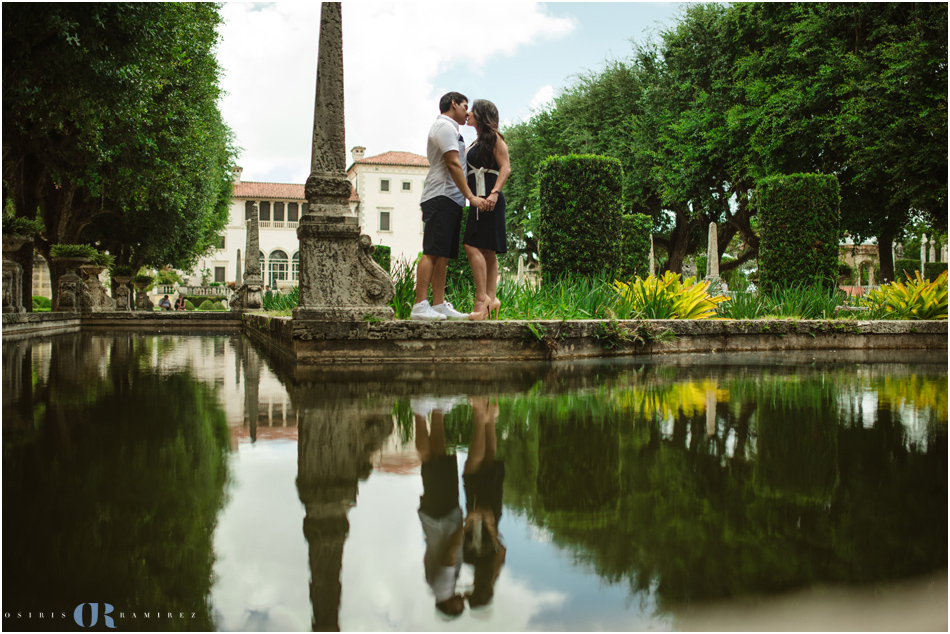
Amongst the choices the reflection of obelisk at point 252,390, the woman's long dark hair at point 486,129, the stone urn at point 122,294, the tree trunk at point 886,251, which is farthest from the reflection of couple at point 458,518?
the stone urn at point 122,294

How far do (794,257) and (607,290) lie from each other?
212 inches

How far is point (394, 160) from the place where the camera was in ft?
177

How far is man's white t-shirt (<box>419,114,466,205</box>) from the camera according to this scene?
18.6 feet

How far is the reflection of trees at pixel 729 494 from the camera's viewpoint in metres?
1.38

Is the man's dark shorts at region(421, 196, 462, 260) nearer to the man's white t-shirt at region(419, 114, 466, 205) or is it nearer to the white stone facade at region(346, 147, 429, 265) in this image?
the man's white t-shirt at region(419, 114, 466, 205)

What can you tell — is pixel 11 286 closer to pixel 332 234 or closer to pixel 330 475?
pixel 332 234

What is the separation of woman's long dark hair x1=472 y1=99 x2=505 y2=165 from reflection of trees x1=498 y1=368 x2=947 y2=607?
3.30 meters

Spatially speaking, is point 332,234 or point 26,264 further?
point 26,264

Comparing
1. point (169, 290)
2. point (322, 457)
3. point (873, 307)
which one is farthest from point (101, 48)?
point (169, 290)

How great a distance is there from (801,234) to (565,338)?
292 inches

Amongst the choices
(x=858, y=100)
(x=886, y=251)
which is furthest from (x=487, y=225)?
(x=886, y=251)

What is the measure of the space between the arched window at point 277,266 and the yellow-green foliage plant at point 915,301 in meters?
46.7

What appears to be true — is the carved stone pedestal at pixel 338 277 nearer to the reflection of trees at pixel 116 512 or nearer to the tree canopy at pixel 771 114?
the reflection of trees at pixel 116 512

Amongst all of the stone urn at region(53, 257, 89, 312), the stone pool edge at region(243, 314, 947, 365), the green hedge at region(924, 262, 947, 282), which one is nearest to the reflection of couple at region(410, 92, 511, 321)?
the stone pool edge at region(243, 314, 947, 365)
